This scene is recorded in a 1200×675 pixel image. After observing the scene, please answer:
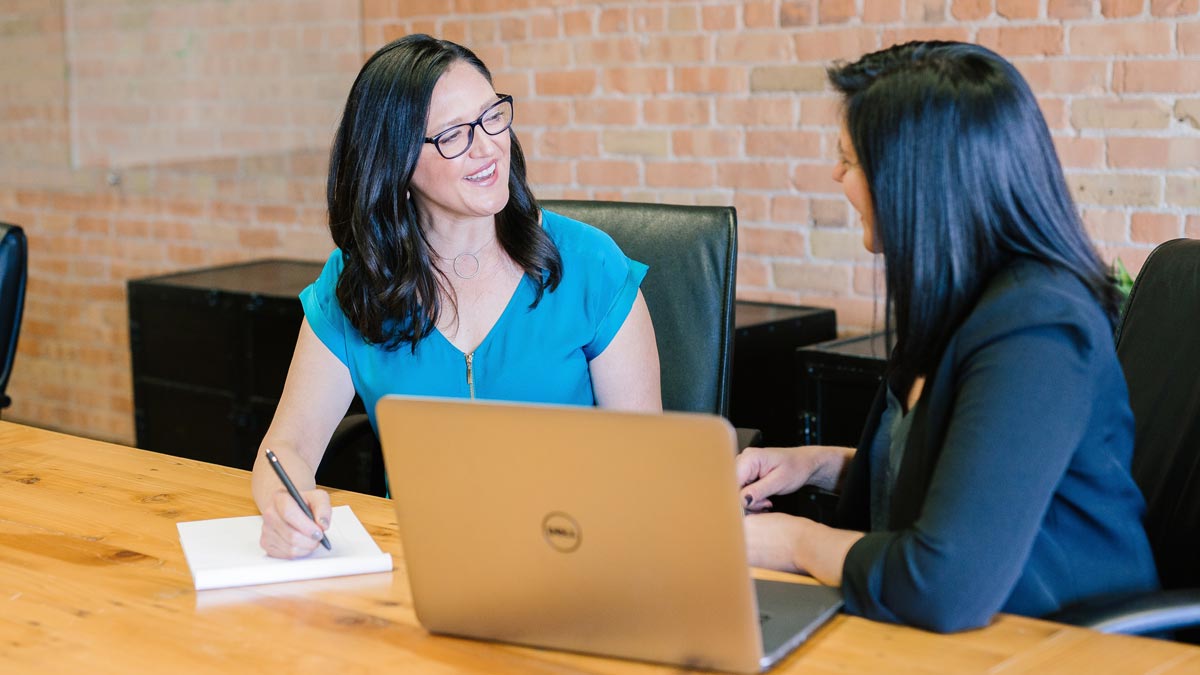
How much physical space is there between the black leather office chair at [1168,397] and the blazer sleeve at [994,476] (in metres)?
0.45

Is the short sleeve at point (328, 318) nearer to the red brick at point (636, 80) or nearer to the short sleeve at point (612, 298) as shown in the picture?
the short sleeve at point (612, 298)

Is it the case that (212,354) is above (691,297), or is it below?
below

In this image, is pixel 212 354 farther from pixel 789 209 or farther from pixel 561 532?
pixel 561 532

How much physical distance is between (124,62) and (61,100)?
1.35 feet

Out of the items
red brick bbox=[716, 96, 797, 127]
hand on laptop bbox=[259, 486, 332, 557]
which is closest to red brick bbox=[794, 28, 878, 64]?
red brick bbox=[716, 96, 797, 127]

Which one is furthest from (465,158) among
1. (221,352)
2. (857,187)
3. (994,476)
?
(221,352)

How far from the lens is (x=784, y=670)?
110 centimetres

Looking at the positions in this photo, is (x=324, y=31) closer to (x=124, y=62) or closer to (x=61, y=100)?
(x=124, y=62)

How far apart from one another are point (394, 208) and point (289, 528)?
0.63 meters

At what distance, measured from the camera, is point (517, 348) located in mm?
1923

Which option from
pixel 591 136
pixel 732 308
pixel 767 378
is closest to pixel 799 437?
pixel 767 378

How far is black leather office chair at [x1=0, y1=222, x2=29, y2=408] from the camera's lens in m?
2.60

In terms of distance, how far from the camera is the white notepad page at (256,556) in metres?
1.35

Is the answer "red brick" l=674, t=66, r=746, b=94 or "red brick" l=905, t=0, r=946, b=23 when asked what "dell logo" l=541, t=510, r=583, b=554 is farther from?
"red brick" l=674, t=66, r=746, b=94
